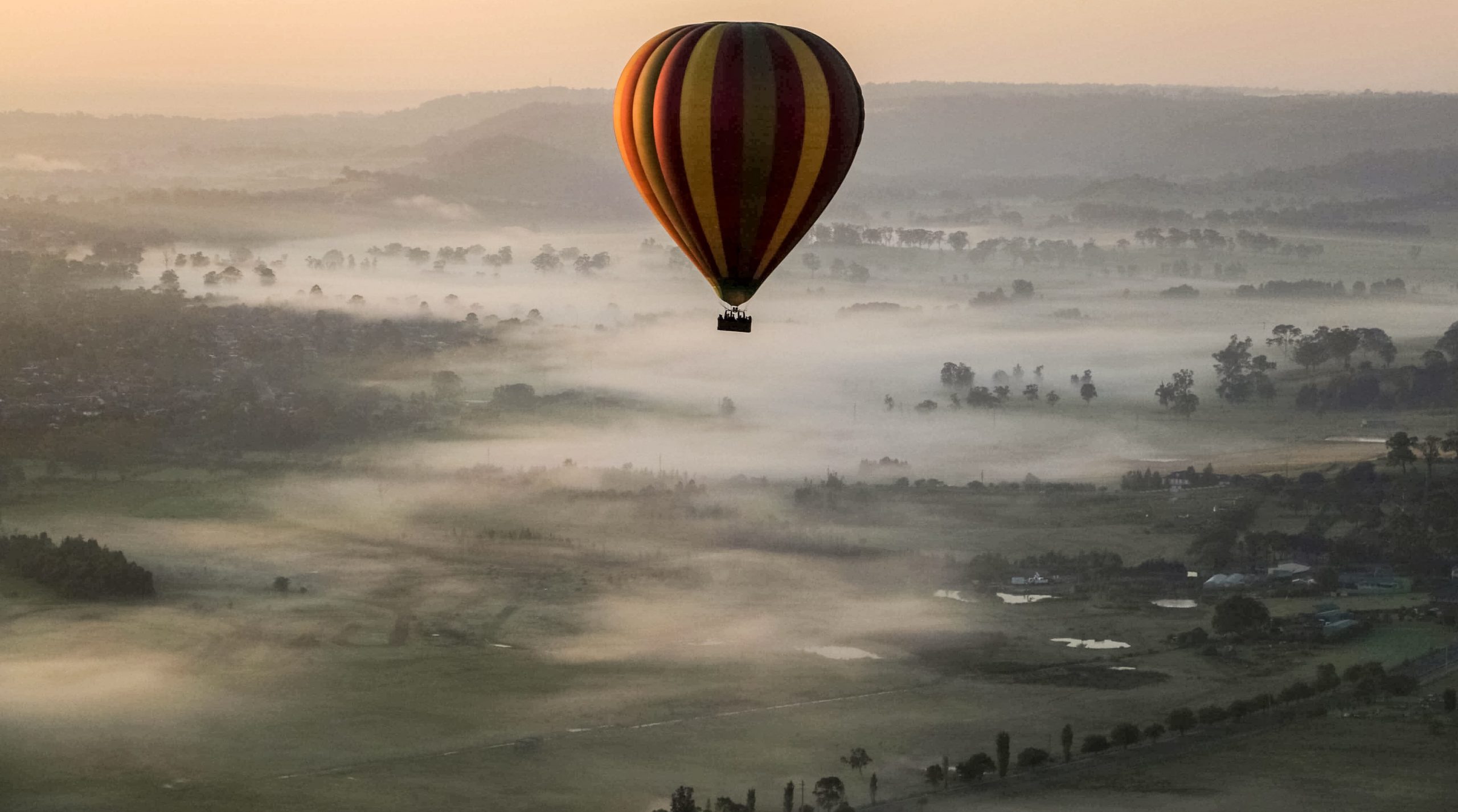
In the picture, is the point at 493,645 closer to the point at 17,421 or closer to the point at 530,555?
the point at 530,555

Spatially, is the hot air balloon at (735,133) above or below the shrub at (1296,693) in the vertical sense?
above

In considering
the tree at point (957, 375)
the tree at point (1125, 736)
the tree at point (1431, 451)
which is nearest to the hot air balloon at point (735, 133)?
the tree at point (1125, 736)

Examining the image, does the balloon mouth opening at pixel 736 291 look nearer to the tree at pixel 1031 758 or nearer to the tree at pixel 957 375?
the tree at pixel 1031 758

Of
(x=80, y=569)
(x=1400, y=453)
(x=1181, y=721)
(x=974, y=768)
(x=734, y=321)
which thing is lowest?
(x=974, y=768)

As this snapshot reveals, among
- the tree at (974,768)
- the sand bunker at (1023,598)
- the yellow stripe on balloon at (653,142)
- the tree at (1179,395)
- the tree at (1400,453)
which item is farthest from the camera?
the tree at (1179,395)

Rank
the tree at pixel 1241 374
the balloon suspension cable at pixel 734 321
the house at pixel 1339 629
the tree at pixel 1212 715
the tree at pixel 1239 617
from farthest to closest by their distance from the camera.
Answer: the tree at pixel 1241 374
the tree at pixel 1239 617
the house at pixel 1339 629
the tree at pixel 1212 715
the balloon suspension cable at pixel 734 321

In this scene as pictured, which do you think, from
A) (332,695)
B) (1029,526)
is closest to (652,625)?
(332,695)

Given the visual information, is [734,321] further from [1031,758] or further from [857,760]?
[857,760]

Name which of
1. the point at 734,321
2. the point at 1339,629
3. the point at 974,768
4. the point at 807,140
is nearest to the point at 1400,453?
the point at 1339,629
